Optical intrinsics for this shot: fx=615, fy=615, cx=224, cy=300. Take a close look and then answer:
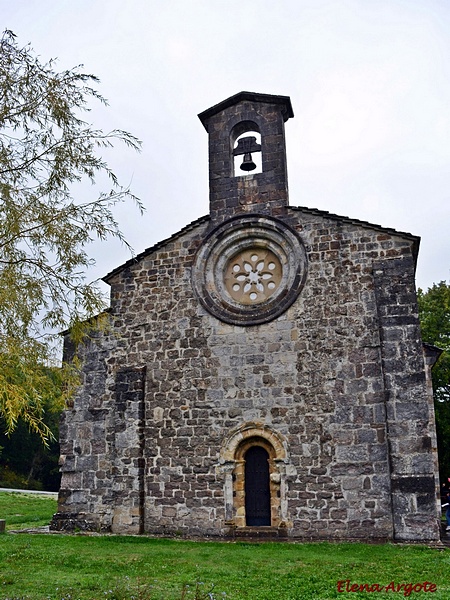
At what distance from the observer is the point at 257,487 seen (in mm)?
13562

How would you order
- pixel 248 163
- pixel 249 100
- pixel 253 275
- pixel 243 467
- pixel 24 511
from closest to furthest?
1. pixel 243 467
2. pixel 253 275
3. pixel 248 163
4. pixel 249 100
5. pixel 24 511

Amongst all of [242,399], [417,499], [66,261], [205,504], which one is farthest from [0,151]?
[417,499]

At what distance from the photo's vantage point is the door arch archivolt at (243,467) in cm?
1315

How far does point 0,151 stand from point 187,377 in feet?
25.1

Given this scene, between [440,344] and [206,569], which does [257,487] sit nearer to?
[206,569]

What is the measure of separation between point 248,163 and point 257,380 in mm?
5441

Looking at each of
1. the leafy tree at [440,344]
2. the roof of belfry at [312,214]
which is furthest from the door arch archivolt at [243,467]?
the leafy tree at [440,344]

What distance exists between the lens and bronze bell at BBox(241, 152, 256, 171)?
50.5 feet

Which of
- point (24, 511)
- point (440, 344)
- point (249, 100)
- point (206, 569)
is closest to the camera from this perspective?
point (206, 569)

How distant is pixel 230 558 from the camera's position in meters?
10.5

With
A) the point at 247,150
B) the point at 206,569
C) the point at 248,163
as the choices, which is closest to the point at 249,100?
the point at 247,150

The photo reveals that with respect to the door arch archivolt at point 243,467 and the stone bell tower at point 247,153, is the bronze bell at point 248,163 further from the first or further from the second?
the door arch archivolt at point 243,467

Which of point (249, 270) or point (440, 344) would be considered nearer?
point (249, 270)

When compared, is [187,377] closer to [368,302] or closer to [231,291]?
[231,291]
